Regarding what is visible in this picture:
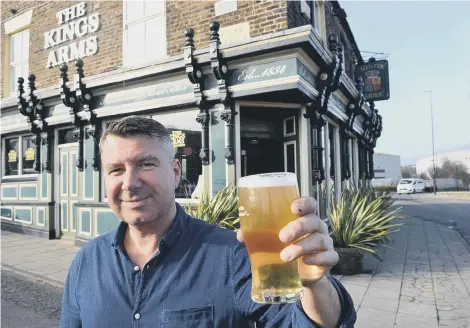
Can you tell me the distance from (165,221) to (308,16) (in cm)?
716

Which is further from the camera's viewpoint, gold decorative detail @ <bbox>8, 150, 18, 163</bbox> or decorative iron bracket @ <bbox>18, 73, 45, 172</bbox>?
gold decorative detail @ <bbox>8, 150, 18, 163</bbox>

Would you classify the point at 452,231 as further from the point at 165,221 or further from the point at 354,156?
the point at 165,221

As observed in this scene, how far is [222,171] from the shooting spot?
646 cm

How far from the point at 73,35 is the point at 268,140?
611 centimetres

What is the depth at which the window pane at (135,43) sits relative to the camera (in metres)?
7.93

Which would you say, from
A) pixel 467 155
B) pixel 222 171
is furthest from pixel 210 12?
pixel 467 155

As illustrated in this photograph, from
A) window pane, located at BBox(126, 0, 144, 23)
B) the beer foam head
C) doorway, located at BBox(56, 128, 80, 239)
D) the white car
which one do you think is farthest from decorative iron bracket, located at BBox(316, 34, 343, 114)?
the white car

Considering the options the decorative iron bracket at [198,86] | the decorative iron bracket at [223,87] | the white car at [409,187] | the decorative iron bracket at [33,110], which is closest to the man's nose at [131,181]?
the decorative iron bracket at [223,87]

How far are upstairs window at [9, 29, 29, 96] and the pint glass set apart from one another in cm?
1151

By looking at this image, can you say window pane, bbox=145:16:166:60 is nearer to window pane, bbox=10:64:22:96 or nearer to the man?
window pane, bbox=10:64:22:96

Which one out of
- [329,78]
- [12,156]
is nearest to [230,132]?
[329,78]

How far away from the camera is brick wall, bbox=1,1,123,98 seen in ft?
27.2

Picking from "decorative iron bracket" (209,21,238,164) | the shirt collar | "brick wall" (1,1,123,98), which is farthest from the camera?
"brick wall" (1,1,123,98)

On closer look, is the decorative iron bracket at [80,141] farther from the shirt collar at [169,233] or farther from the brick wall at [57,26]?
the shirt collar at [169,233]
